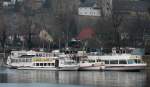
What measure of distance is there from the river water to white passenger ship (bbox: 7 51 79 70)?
2357 millimetres

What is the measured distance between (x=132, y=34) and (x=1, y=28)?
2775 centimetres

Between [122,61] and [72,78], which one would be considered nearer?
[72,78]

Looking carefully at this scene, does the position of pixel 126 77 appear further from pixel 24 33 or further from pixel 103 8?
pixel 103 8

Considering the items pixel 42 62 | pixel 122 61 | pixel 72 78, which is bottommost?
pixel 72 78

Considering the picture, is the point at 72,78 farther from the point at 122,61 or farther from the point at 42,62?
the point at 42,62

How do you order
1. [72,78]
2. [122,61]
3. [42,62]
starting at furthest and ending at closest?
[42,62]
[122,61]
[72,78]

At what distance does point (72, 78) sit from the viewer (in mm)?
85000

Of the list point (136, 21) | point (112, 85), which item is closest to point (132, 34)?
point (136, 21)

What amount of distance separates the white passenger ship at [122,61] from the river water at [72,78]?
130 cm

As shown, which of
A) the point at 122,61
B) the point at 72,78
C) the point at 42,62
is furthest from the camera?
the point at 42,62

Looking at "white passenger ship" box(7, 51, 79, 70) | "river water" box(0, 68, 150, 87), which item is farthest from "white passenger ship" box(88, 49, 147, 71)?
→ "white passenger ship" box(7, 51, 79, 70)

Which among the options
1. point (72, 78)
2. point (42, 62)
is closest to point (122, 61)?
point (42, 62)

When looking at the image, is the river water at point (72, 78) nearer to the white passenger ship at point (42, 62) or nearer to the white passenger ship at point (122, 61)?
the white passenger ship at point (122, 61)

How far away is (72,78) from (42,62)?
14.2 m
